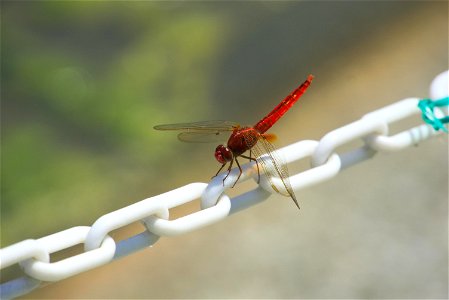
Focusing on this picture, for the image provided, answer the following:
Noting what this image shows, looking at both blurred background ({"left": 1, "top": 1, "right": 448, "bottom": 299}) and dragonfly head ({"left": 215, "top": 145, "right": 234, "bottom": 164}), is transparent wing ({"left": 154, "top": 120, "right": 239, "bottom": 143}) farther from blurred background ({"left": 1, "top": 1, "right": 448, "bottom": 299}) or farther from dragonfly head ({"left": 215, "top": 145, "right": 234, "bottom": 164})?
blurred background ({"left": 1, "top": 1, "right": 448, "bottom": 299})

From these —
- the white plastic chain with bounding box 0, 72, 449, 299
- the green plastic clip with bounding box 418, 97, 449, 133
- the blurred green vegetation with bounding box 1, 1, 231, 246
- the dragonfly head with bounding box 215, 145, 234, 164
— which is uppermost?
the blurred green vegetation with bounding box 1, 1, 231, 246

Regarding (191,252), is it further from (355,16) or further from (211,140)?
(355,16)

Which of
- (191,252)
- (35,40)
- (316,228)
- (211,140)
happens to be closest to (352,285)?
(316,228)

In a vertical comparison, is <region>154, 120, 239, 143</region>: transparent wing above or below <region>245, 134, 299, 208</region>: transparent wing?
above

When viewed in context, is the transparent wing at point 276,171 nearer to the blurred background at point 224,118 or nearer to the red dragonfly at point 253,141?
the red dragonfly at point 253,141

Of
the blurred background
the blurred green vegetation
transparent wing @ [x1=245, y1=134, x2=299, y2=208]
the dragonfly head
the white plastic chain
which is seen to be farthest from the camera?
the blurred green vegetation

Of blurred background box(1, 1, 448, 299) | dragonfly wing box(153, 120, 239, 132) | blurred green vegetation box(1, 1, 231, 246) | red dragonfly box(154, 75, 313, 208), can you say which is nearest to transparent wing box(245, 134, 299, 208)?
red dragonfly box(154, 75, 313, 208)

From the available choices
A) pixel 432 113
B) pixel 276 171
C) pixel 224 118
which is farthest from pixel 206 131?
pixel 224 118
